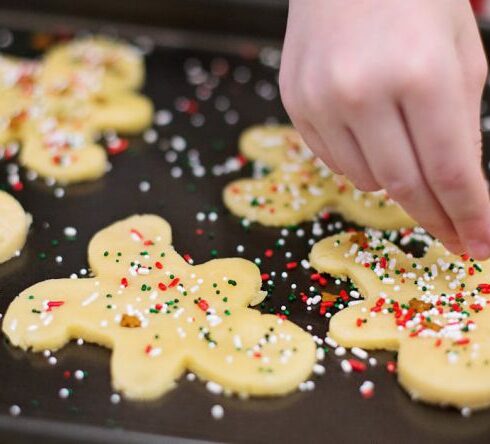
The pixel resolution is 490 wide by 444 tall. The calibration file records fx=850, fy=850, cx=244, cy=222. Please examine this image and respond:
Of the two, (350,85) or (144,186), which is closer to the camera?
(350,85)

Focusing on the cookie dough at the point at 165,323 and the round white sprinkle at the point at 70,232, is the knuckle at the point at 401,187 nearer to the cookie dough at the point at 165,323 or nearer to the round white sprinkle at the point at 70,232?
the cookie dough at the point at 165,323

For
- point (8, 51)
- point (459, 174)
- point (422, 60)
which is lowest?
point (8, 51)

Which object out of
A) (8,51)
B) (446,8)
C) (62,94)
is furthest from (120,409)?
(8,51)

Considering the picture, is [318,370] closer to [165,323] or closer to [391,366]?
[391,366]

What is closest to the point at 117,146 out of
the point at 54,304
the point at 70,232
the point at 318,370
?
the point at 70,232

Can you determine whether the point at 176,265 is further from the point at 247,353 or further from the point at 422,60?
the point at 422,60

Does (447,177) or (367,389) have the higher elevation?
(447,177)
